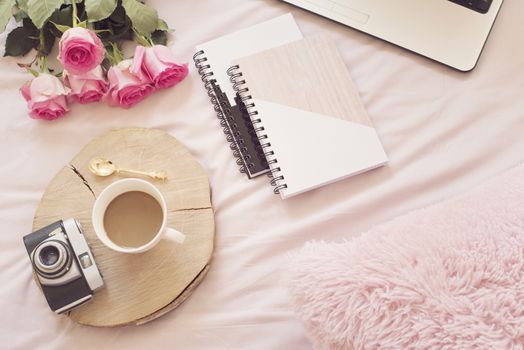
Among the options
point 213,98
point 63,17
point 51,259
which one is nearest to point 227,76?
point 213,98

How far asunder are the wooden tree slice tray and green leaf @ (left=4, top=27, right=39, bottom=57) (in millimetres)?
203

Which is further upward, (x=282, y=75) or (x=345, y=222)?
(x=282, y=75)

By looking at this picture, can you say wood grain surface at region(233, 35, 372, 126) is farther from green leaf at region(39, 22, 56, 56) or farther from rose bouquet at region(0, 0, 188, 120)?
green leaf at region(39, 22, 56, 56)

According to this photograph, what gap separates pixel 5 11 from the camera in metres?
0.76

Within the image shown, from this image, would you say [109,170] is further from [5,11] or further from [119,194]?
[5,11]

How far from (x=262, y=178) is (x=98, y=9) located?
33 cm

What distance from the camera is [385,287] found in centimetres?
60

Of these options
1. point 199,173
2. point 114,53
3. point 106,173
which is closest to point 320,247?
point 199,173

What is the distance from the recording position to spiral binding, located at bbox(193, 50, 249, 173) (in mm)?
769

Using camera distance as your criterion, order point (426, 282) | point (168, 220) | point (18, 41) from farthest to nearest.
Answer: point (18, 41) → point (168, 220) → point (426, 282)

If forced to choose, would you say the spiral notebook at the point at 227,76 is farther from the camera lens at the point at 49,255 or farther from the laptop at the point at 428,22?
the camera lens at the point at 49,255

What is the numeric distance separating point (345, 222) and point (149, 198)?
27 cm

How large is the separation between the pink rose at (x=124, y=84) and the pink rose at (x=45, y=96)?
0.22ft

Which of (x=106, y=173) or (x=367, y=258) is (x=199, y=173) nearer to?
(x=106, y=173)
